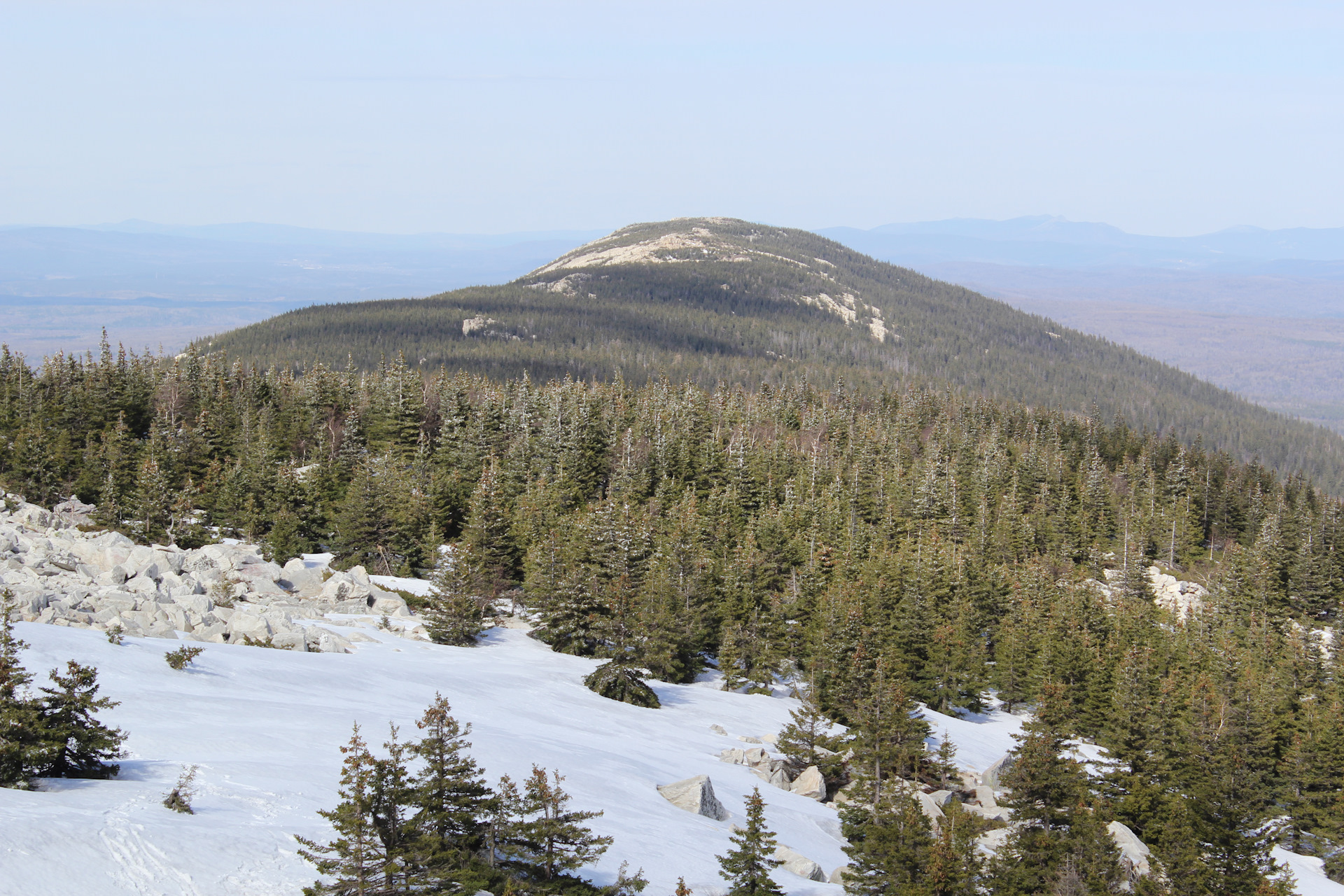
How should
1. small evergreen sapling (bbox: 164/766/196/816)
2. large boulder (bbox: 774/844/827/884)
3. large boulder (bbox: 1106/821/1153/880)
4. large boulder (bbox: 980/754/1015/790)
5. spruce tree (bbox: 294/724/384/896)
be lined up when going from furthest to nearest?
large boulder (bbox: 980/754/1015/790), large boulder (bbox: 1106/821/1153/880), large boulder (bbox: 774/844/827/884), small evergreen sapling (bbox: 164/766/196/816), spruce tree (bbox: 294/724/384/896)

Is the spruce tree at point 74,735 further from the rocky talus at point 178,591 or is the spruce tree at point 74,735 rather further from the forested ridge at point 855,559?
the forested ridge at point 855,559

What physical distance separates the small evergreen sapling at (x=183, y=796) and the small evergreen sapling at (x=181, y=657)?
8463 millimetres

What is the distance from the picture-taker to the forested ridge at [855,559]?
34.3 meters

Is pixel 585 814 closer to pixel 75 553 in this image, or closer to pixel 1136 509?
pixel 75 553

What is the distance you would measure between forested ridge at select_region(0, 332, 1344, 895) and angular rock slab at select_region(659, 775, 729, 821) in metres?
3.96

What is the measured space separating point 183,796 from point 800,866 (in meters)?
15.0

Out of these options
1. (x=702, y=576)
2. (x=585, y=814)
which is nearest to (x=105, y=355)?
(x=702, y=576)

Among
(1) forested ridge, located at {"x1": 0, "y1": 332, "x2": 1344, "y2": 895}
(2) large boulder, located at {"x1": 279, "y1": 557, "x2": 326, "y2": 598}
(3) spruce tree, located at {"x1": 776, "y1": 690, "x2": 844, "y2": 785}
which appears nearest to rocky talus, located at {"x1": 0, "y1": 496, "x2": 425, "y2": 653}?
(2) large boulder, located at {"x1": 279, "y1": 557, "x2": 326, "y2": 598}

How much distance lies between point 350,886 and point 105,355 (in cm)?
7957

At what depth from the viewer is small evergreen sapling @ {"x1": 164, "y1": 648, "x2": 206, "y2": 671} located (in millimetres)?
24406

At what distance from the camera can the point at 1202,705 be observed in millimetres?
45469

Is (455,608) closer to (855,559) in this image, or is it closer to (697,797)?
(697,797)

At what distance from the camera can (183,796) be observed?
16203mm

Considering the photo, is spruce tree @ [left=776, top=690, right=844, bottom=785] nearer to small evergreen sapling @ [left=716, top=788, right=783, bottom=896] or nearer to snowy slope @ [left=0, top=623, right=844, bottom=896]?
snowy slope @ [left=0, top=623, right=844, bottom=896]
